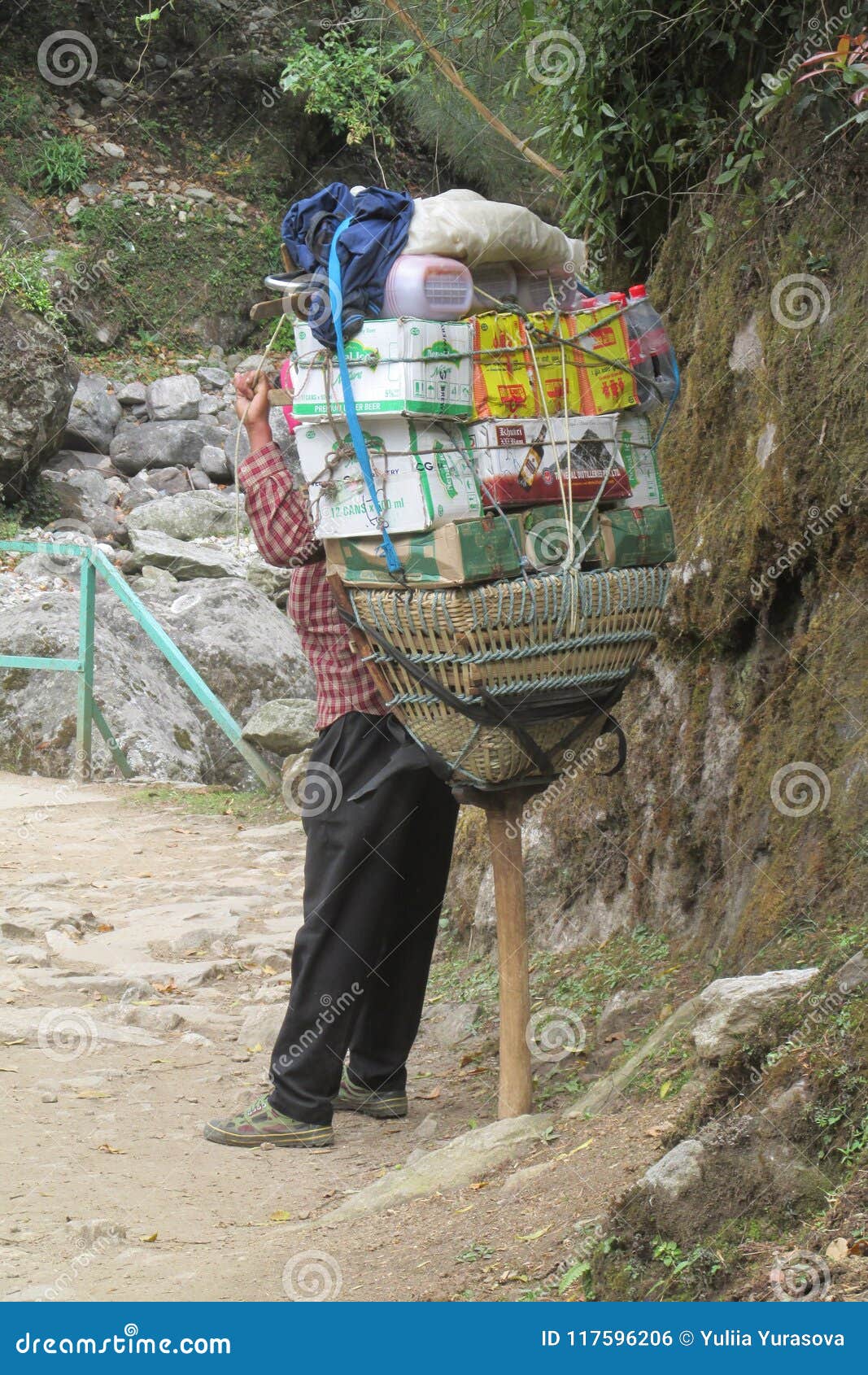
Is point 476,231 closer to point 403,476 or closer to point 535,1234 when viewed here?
point 403,476

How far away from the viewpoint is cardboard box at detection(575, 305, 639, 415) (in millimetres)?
3119

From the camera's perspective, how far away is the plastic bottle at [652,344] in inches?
128

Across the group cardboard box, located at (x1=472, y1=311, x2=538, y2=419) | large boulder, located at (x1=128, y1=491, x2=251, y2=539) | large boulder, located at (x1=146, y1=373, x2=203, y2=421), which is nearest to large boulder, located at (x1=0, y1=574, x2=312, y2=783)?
large boulder, located at (x1=128, y1=491, x2=251, y2=539)

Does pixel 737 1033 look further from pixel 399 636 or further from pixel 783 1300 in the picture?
pixel 399 636

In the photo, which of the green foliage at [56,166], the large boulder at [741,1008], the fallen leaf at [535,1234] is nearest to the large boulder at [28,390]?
the green foliage at [56,166]

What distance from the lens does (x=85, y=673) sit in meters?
8.47

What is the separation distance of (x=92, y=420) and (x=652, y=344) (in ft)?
49.2

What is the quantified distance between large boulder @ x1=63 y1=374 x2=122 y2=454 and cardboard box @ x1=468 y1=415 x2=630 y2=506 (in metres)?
14.8

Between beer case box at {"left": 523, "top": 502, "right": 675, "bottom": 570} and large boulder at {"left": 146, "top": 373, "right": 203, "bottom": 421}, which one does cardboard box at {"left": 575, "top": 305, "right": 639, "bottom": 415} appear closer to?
beer case box at {"left": 523, "top": 502, "right": 675, "bottom": 570}

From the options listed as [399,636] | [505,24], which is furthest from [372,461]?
[505,24]

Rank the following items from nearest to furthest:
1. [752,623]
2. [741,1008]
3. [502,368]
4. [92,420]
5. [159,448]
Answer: [741,1008] < [502,368] < [752,623] < [159,448] < [92,420]

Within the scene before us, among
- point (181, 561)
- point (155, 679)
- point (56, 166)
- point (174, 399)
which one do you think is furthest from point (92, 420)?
point (155, 679)

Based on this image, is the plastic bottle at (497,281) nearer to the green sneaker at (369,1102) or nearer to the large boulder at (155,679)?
the green sneaker at (369,1102)

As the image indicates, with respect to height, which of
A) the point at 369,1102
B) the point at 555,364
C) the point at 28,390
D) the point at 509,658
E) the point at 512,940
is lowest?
the point at 369,1102
